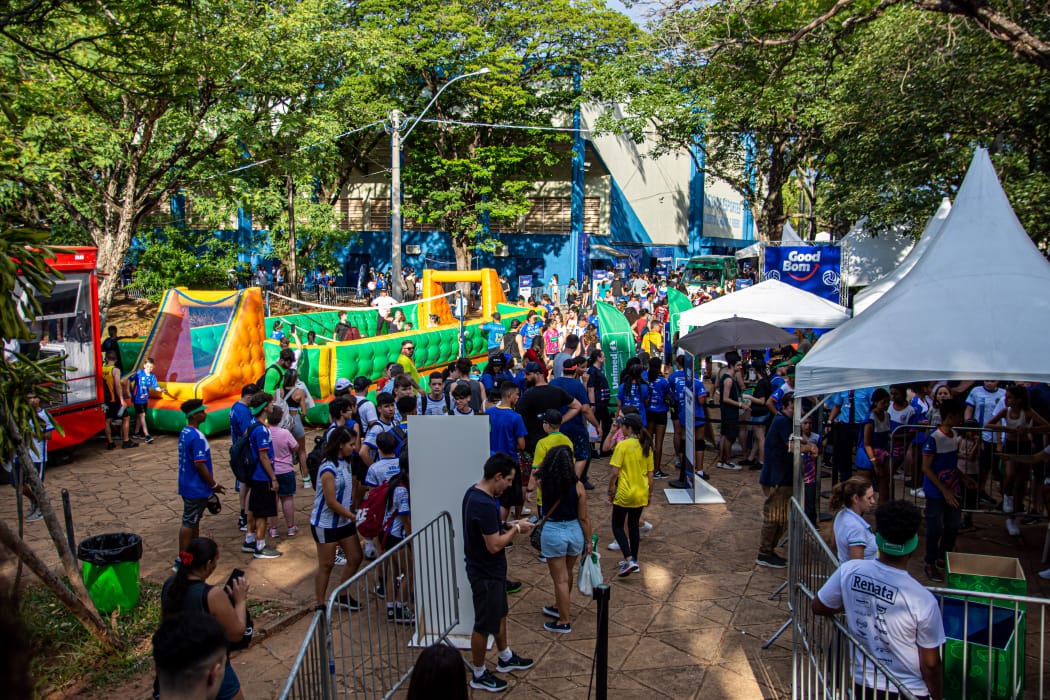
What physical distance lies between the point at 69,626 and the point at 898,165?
14876 mm

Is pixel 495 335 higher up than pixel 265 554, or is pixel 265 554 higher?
pixel 495 335

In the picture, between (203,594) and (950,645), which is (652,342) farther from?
(203,594)

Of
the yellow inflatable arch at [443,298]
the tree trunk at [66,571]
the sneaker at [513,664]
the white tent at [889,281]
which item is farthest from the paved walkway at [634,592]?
the yellow inflatable arch at [443,298]

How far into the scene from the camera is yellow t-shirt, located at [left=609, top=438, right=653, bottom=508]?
725cm

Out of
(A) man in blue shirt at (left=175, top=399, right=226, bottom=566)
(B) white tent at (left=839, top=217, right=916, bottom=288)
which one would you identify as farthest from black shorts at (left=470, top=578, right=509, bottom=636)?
(B) white tent at (left=839, top=217, right=916, bottom=288)

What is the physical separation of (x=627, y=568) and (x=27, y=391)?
5.23 meters

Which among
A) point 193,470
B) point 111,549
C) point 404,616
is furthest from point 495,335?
point 111,549

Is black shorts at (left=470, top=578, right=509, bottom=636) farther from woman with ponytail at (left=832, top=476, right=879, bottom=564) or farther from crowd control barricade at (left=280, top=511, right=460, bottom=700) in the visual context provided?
woman with ponytail at (left=832, top=476, right=879, bottom=564)

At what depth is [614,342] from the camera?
14.0 meters

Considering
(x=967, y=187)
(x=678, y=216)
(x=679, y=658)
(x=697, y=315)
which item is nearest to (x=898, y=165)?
(x=697, y=315)

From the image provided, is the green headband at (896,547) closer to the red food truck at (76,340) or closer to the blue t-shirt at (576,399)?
the blue t-shirt at (576,399)

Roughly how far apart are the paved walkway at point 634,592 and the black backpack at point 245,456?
97cm

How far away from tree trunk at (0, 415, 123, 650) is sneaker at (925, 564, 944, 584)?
7.04 metres

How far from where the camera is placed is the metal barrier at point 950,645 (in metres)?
4.40
